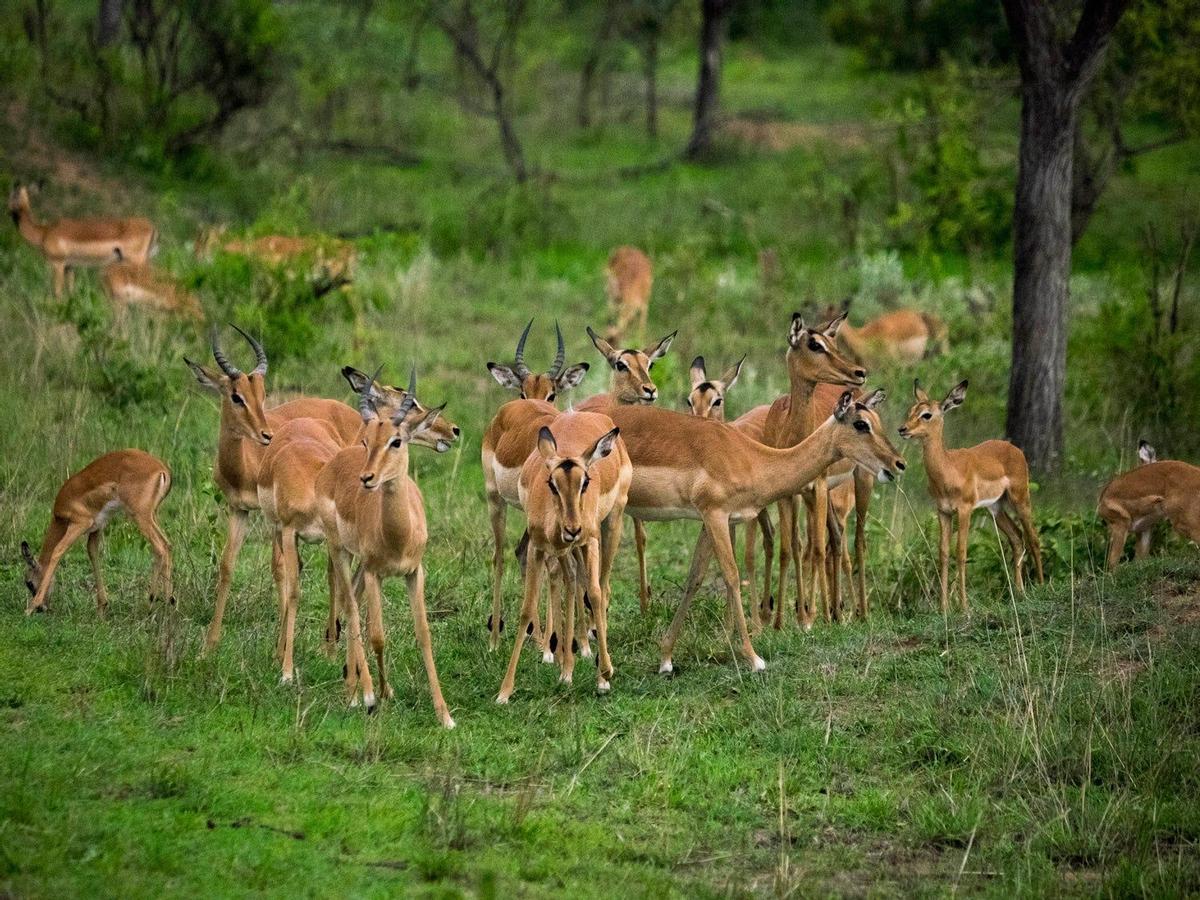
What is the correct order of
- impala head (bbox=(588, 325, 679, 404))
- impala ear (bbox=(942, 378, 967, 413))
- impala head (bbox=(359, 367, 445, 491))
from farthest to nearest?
impala head (bbox=(588, 325, 679, 404))
impala ear (bbox=(942, 378, 967, 413))
impala head (bbox=(359, 367, 445, 491))

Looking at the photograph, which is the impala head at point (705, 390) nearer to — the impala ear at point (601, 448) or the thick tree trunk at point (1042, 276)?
the impala ear at point (601, 448)

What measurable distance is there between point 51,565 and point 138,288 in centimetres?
607

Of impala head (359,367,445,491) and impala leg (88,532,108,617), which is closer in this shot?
impala head (359,367,445,491)

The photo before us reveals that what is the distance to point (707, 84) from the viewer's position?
24.2 meters

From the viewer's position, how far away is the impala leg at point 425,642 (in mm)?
6801

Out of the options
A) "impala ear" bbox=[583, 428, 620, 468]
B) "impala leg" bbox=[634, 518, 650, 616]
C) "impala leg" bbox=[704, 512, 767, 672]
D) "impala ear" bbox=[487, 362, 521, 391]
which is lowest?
"impala leg" bbox=[634, 518, 650, 616]

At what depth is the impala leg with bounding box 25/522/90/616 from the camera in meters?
7.93

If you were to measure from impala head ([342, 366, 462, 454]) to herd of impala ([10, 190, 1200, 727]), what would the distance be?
0.06ft

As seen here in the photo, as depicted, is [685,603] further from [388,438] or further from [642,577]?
[388,438]

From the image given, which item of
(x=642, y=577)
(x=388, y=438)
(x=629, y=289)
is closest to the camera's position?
(x=388, y=438)

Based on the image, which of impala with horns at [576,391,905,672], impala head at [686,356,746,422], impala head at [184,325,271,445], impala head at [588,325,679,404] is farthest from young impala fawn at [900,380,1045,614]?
impala head at [184,325,271,445]

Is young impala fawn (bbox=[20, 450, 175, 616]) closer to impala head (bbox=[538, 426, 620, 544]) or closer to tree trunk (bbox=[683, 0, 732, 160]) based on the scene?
impala head (bbox=[538, 426, 620, 544])

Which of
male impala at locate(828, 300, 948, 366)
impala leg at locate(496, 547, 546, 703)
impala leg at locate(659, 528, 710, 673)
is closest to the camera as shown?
impala leg at locate(496, 547, 546, 703)

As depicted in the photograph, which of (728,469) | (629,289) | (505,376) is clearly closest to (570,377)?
(505,376)
